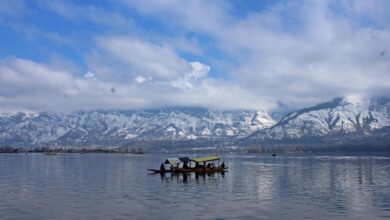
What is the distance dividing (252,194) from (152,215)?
80.6ft

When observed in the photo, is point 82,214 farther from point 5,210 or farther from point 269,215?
point 269,215

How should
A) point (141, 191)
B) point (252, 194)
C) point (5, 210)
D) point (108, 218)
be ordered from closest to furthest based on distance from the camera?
point (108, 218), point (5, 210), point (252, 194), point (141, 191)

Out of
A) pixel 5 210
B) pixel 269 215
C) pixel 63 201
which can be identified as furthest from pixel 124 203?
pixel 269 215

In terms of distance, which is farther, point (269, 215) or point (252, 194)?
point (252, 194)

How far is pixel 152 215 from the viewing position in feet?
175

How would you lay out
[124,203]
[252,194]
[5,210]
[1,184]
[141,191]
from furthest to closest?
[1,184]
[141,191]
[252,194]
[124,203]
[5,210]

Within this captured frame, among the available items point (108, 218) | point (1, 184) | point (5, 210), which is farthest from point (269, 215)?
point (1, 184)

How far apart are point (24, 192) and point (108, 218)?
29790mm

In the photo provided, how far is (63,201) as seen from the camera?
6444cm

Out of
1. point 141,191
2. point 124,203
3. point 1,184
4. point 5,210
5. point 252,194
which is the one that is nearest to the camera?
point 5,210

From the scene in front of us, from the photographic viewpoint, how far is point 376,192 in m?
77.2

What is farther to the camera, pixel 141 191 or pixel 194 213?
pixel 141 191

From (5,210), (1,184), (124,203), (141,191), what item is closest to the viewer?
(5,210)

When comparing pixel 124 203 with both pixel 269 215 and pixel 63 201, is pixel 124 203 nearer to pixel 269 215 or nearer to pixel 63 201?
pixel 63 201
